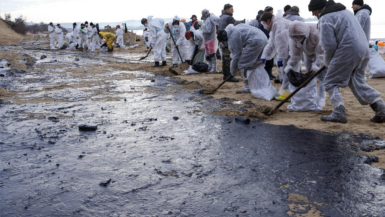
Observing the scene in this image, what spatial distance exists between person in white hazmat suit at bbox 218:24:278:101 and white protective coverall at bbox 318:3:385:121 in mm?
1941

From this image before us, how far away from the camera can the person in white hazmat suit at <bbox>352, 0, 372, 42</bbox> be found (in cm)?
632

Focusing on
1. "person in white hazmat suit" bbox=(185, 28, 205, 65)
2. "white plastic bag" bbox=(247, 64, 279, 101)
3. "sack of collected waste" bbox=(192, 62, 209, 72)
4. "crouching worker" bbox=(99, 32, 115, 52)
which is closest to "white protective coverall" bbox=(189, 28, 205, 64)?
"person in white hazmat suit" bbox=(185, 28, 205, 65)

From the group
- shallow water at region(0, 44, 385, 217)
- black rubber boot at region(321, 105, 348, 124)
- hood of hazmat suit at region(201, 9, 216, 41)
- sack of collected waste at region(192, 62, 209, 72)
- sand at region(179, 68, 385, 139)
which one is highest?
hood of hazmat suit at region(201, 9, 216, 41)

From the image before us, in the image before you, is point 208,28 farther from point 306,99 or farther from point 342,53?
point 342,53

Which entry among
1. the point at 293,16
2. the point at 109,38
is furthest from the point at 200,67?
the point at 109,38

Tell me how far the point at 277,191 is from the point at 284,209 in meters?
0.28

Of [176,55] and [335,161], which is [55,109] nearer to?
[335,161]

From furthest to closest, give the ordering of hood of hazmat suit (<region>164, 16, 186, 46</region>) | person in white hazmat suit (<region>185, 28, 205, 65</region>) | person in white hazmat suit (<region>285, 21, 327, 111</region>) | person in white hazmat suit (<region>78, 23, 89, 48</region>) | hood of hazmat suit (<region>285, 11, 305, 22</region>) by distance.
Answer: person in white hazmat suit (<region>78, 23, 89, 48</region>), hood of hazmat suit (<region>164, 16, 186, 46</region>), person in white hazmat suit (<region>185, 28, 205, 65</region>), hood of hazmat suit (<region>285, 11, 305, 22</region>), person in white hazmat suit (<region>285, 21, 327, 111</region>)

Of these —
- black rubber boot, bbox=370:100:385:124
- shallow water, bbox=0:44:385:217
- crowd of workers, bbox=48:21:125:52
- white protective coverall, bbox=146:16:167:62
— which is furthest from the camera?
crowd of workers, bbox=48:21:125:52

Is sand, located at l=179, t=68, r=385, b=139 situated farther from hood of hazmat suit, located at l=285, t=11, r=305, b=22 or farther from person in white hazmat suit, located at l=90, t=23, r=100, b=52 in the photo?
person in white hazmat suit, located at l=90, t=23, r=100, b=52

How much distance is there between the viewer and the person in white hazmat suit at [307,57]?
5.05m

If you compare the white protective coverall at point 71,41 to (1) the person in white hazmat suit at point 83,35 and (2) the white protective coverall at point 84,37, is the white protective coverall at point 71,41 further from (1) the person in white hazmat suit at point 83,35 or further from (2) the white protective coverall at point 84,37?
(2) the white protective coverall at point 84,37

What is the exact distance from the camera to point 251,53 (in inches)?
255

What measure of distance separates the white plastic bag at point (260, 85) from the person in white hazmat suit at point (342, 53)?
185 centimetres
